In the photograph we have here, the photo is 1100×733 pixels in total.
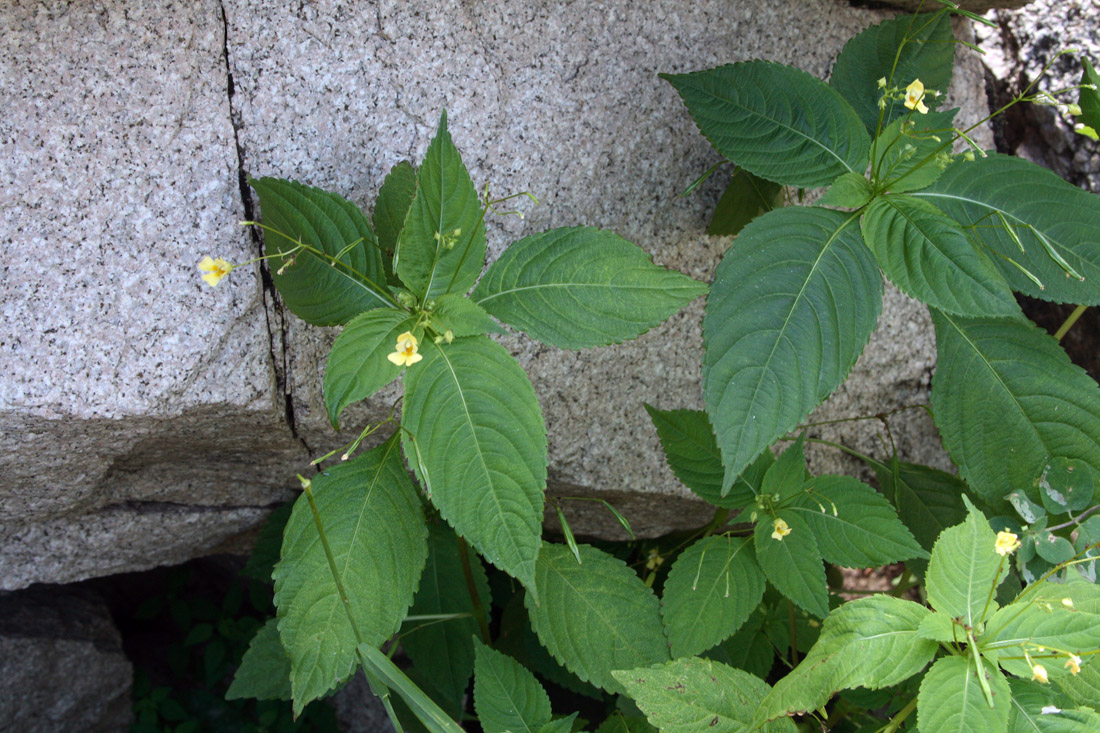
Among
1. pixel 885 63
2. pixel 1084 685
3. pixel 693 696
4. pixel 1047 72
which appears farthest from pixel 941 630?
pixel 1047 72

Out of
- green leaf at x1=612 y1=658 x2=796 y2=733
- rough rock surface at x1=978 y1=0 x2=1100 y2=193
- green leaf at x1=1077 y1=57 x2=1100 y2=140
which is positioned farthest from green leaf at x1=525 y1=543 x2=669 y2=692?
rough rock surface at x1=978 y1=0 x2=1100 y2=193

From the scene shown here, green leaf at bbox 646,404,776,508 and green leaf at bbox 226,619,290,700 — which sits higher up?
green leaf at bbox 646,404,776,508

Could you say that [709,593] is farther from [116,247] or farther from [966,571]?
[116,247]

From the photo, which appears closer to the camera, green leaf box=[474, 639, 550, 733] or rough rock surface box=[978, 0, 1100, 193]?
green leaf box=[474, 639, 550, 733]

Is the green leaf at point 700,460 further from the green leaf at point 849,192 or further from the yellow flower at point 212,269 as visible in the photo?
the yellow flower at point 212,269

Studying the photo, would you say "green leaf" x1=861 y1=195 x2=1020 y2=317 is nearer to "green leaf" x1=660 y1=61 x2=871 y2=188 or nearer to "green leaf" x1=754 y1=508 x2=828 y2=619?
"green leaf" x1=660 y1=61 x2=871 y2=188
